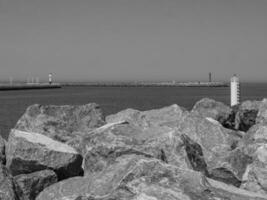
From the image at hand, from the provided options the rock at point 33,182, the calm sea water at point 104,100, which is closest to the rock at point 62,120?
the rock at point 33,182

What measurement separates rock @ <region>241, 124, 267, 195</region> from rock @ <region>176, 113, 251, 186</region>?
287 mm

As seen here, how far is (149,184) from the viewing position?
16.4ft

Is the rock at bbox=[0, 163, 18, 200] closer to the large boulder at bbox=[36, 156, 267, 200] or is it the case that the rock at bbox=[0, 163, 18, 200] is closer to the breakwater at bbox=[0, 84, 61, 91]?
the large boulder at bbox=[36, 156, 267, 200]

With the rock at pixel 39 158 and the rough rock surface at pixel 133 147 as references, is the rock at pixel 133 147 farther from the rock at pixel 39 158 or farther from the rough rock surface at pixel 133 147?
the rock at pixel 39 158

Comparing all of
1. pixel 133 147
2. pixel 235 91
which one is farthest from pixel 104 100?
pixel 133 147

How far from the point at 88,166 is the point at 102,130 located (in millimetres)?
943

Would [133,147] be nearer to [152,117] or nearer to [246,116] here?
[152,117]

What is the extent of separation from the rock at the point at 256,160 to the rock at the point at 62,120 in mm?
4222

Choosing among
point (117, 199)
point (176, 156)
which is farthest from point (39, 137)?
point (117, 199)

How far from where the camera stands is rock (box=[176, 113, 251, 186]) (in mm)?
7984

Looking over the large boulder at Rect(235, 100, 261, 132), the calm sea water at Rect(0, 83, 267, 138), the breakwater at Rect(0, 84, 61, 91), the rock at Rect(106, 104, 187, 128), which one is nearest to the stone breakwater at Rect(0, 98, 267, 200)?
the rock at Rect(106, 104, 187, 128)

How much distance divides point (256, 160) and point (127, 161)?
10.7ft

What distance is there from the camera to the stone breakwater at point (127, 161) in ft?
16.8

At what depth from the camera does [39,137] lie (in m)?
8.10
